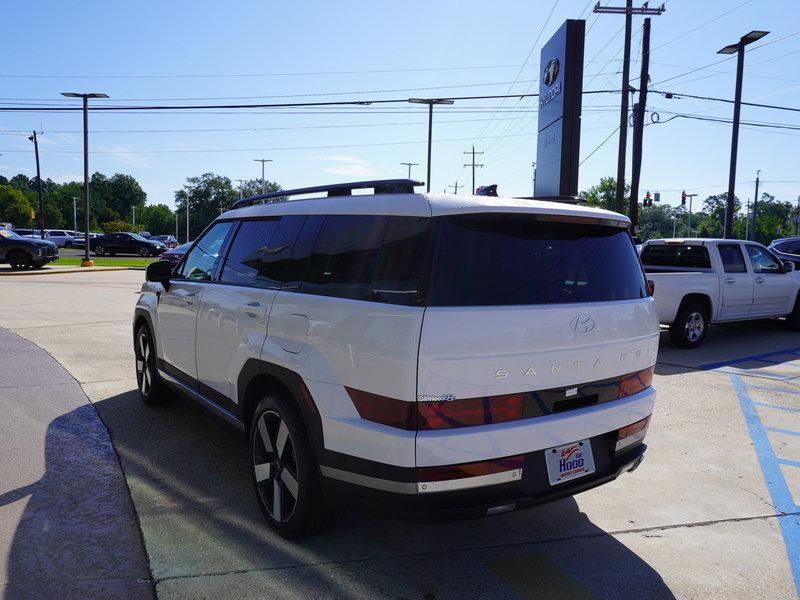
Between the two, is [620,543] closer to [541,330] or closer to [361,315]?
[541,330]

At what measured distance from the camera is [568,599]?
2.80 metres

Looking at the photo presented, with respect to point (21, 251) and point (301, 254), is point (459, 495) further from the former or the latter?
point (21, 251)

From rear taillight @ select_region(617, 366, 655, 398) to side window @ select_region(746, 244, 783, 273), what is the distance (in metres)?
8.54

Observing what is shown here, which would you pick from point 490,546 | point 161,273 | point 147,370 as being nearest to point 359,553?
point 490,546

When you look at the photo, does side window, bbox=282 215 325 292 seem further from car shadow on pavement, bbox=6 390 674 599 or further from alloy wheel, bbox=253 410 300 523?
car shadow on pavement, bbox=6 390 674 599

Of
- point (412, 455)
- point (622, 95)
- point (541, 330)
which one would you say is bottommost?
point (412, 455)

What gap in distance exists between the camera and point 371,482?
2678 millimetres

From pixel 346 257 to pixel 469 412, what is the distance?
0.99 m

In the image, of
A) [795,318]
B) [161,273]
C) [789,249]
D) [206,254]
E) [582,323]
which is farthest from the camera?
[789,249]

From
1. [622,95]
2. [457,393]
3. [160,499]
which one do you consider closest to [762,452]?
[457,393]

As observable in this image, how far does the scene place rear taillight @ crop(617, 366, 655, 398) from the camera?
3244 mm

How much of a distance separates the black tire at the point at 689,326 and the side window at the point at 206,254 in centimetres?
762

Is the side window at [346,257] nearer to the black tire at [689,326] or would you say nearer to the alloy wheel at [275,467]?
the alloy wheel at [275,467]

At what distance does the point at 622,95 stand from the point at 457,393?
1966 cm
